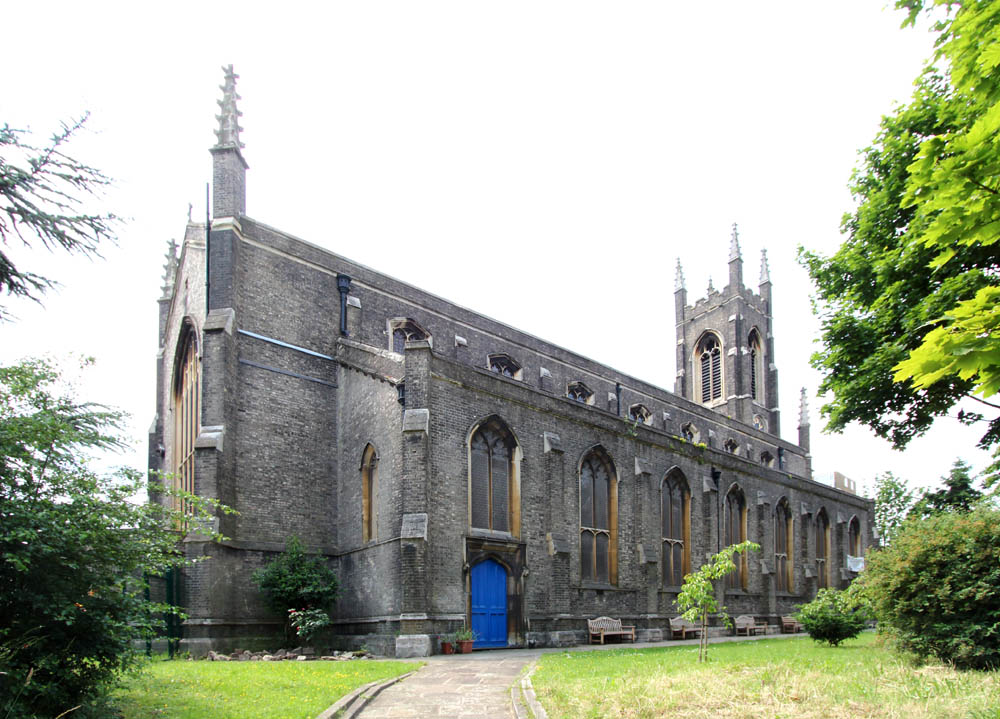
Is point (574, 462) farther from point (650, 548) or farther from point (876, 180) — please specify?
point (876, 180)

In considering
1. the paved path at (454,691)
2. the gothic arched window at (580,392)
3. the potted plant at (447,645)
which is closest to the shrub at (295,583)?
the potted plant at (447,645)

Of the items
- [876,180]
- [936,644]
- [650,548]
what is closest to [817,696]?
[936,644]

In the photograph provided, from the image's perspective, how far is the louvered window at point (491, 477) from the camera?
21750 mm

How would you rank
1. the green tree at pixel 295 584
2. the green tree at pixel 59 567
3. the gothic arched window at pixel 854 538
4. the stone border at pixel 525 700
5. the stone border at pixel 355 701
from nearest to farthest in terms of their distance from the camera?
the green tree at pixel 59 567
the stone border at pixel 525 700
the stone border at pixel 355 701
the green tree at pixel 295 584
the gothic arched window at pixel 854 538

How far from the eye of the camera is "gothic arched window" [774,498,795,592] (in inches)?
1416

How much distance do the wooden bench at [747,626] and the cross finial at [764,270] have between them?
1195 inches

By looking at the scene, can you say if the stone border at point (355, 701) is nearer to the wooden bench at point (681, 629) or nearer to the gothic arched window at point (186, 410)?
the gothic arched window at point (186, 410)

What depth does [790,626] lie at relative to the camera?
3328cm

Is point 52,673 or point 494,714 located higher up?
point 52,673

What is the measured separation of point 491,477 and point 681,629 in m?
10.1

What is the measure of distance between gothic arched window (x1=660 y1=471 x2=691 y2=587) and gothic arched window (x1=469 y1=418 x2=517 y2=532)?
7.90 metres

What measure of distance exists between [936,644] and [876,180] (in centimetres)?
980

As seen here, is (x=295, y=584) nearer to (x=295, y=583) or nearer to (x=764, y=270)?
(x=295, y=583)

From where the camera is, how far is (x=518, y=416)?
23141mm
